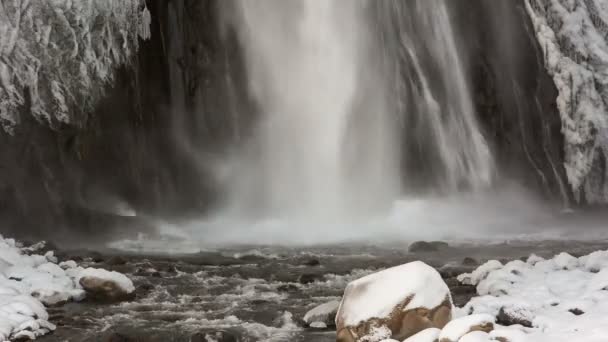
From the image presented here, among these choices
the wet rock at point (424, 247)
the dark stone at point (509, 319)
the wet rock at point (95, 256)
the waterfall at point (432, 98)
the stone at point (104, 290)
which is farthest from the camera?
the waterfall at point (432, 98)

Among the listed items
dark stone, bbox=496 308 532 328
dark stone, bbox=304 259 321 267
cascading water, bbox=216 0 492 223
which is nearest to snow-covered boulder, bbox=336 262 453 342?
dark stone, bbox=496 308 532 328

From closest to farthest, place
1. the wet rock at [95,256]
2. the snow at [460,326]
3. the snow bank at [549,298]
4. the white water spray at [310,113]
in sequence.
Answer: the snow at [460,326] → the snow bank at [549,298] → the wet rock at [95,256] → the white water spray at [310,113]

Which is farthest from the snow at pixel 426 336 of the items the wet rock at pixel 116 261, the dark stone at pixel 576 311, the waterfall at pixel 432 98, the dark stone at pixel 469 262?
the waterfall at pixel 432 98

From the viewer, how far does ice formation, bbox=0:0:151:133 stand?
72.3 feet

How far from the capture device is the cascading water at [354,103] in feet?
87.8

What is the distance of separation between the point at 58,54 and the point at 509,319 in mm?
18830

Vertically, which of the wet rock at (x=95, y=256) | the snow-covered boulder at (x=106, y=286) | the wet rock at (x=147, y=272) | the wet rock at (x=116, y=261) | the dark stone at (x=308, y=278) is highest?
the wet rock at (x=95, y=256)

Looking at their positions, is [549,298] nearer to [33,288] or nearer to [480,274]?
[480,274]

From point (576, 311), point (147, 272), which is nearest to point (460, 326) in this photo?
point (576, 311)

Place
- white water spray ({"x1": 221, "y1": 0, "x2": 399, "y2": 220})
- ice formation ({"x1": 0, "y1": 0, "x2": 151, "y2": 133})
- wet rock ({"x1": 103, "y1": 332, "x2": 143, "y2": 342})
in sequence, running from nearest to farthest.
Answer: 1. wet rock ({"x1": 103, "y1": 332, "x2": 143, "y2": 342})
2. ice formation ({"x1": 0, "y1": 0, "x2": 151, "y2": 133})
3. white water spray ({"x1": 221, "y1": 0, "x2": 399, "y2": 220})

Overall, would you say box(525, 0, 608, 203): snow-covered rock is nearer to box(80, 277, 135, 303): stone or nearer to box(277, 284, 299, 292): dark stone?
box(277, 284, 299, 292): dark stone

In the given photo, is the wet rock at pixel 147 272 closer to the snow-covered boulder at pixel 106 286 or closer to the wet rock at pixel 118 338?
the snow-covered boulder at pixel 106 286

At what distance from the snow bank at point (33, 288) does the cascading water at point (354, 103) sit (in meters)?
11.8

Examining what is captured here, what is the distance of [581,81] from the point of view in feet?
Answer: 88.5
